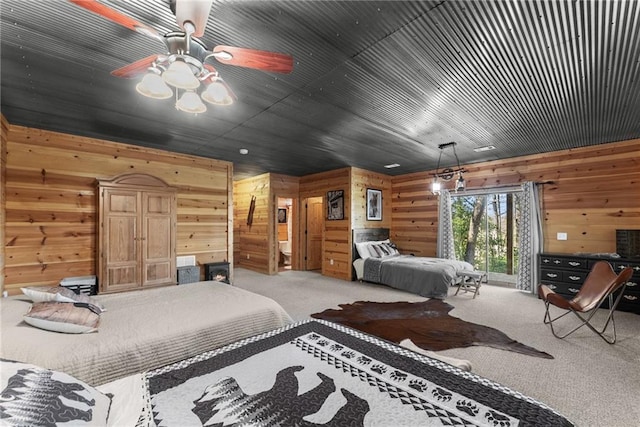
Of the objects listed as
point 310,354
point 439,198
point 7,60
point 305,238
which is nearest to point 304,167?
point 305,238

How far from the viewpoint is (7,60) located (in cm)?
221

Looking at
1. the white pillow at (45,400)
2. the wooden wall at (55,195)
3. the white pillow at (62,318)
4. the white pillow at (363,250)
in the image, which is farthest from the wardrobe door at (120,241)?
the white pillow at (363,250)

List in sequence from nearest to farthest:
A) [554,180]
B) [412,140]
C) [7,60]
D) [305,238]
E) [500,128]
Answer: [7,60]
[500,128]
[412,140]
[554,180]
[305,238]

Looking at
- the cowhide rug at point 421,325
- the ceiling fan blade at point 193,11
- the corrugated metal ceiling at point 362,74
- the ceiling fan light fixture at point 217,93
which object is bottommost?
the cowhide rug at point 421,325

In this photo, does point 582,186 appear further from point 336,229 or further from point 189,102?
point 189,102

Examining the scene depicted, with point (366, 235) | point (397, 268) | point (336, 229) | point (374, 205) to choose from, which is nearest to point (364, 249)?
point (366, 235)

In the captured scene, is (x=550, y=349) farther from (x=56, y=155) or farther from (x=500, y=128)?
(x=56, y=155)

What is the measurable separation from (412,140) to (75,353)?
4355mm

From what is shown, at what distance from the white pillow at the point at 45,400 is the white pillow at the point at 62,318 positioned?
0.77 meters

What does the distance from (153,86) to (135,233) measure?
316 centimetres

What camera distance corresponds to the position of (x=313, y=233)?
807cm

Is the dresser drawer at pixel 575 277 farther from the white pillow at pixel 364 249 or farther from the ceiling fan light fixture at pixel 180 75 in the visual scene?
the ceiling fan light fixture at pixel 180 75

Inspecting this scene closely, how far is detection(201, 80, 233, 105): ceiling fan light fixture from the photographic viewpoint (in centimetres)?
182

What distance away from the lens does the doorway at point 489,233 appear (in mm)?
6113
